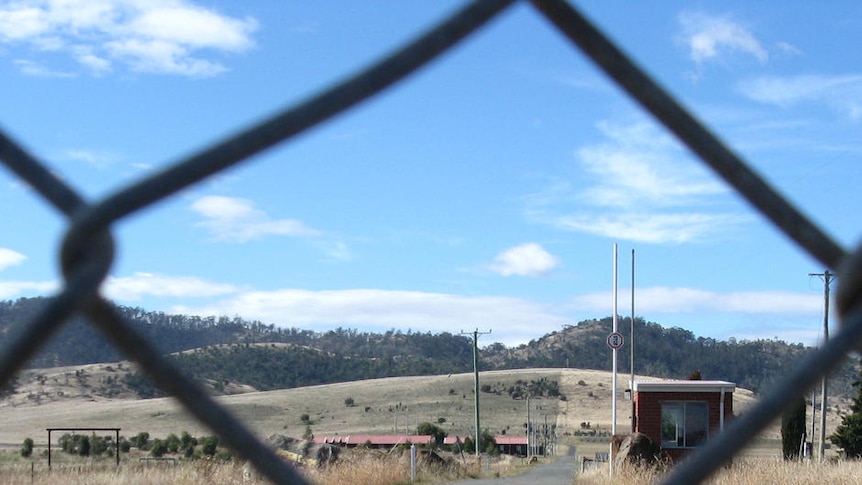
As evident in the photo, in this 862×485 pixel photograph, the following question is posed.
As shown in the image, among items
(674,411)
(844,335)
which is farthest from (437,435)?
(844,335)

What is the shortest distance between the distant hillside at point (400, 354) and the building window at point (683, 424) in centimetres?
1711

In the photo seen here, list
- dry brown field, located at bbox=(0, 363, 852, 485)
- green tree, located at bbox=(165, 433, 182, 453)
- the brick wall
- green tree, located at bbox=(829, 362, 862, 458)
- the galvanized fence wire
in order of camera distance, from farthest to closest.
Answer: dry brown field, located at bbox=(0, 363, 852, 485)
green tree, located at bbox=(165, 433, 182, 453)
green tree, located at bbox=(829, 362, 862, 458)
the brick wall
the galvanized fence wire

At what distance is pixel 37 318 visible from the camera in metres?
0.84

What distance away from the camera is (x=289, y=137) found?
2.85 feet

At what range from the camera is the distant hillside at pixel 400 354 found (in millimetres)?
58500

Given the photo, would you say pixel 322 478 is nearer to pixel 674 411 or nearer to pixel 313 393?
pixel 674 411

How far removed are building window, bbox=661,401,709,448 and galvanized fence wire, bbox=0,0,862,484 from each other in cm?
2258

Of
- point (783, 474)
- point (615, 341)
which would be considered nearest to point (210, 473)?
point (783, 474)

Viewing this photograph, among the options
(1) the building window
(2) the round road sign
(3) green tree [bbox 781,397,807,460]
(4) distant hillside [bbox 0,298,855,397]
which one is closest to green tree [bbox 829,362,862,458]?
(3) green tree [bbox 781,397,807,460]

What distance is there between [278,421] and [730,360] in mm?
32839

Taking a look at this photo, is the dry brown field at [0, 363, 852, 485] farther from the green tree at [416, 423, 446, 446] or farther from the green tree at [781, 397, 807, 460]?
the green tree at [781, 397, 807, 460]

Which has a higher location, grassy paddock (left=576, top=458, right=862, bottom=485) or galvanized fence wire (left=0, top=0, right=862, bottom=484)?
galvanized fence wire (left=0, top=0, right=862, bottom=484)

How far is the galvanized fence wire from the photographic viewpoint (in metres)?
0.84

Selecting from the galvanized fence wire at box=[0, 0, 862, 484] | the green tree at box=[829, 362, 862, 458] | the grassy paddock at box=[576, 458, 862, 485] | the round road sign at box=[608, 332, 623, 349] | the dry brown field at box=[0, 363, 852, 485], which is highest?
the galvanized fence wire at box=[0, 0, 862, 484]
